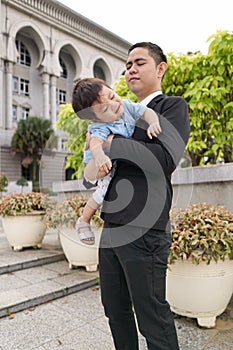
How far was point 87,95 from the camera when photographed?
3.38 ft

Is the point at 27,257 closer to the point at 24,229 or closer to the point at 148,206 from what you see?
the point at 24,229

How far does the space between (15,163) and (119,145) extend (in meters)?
20.3

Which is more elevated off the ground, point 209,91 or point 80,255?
point 209,91

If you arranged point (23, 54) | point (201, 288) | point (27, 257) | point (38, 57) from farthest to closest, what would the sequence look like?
point (38, 57), point (23, 54), point (27, 257), point (201, 288)

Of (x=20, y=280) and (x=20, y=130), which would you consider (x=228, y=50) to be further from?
(x=20, y=130)

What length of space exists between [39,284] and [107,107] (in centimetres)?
244

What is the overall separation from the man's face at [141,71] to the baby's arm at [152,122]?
7.0 inches

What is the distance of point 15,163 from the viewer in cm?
2002

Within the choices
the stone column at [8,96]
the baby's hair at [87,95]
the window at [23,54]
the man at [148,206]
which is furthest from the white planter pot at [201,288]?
the window at [23,54]

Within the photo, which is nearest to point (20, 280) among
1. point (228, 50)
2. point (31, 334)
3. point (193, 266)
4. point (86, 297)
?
point (86, 297)

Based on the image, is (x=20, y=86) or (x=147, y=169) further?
(x=20, y=86)

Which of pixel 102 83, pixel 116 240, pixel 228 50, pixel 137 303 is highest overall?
pixel 228 50

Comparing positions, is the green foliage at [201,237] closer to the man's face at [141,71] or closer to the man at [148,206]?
the man at [148,206]

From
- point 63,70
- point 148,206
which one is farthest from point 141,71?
point 63,70
